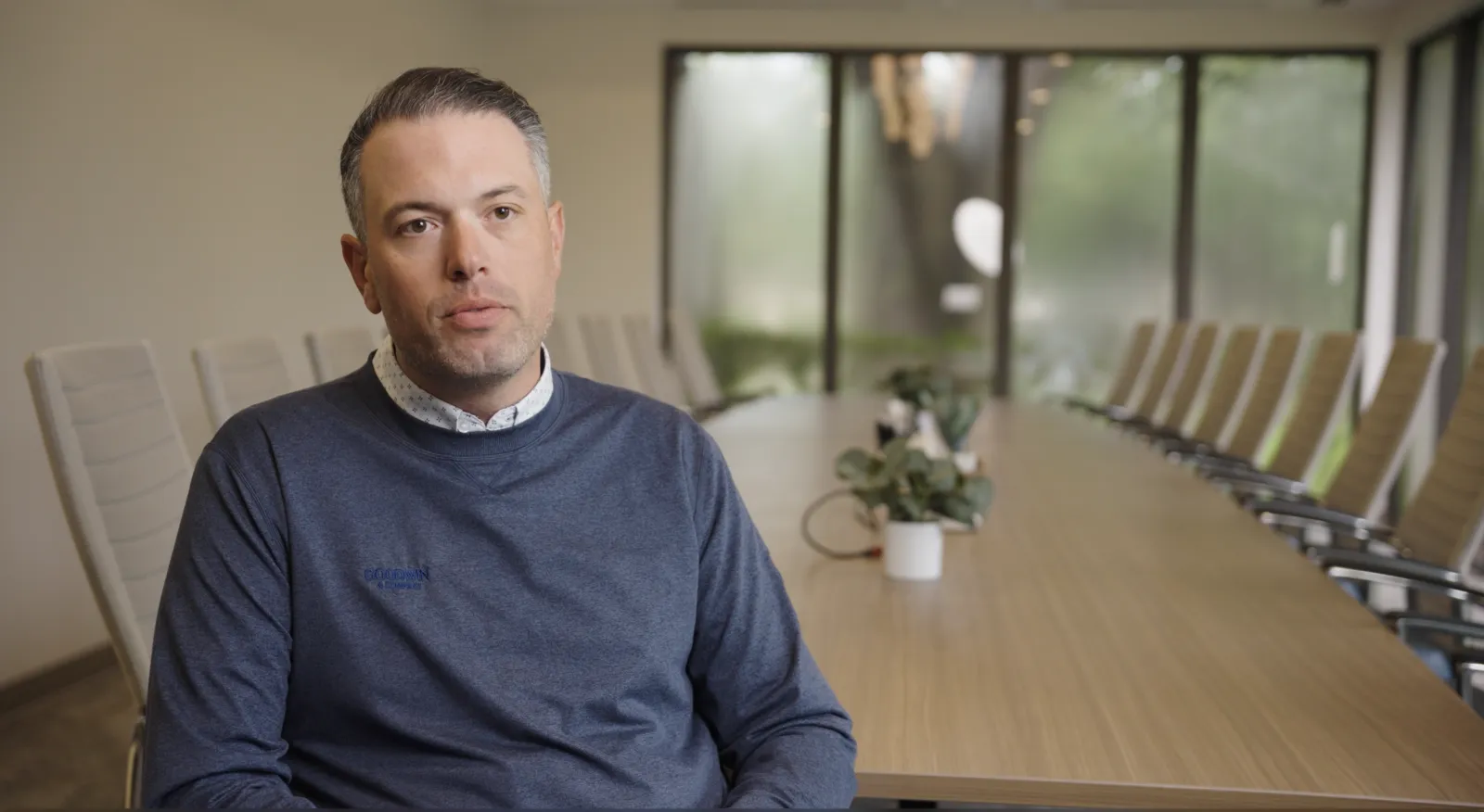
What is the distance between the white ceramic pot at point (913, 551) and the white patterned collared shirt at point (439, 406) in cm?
109

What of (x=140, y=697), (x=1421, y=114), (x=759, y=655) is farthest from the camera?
(x=1421, y=114)

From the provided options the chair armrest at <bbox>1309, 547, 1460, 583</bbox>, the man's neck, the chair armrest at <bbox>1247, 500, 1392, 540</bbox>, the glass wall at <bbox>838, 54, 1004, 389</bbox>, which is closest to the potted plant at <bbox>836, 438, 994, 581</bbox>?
the chair armrest at <bbox>1309, 547, 1460, 583</bbox>

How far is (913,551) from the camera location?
233 cm

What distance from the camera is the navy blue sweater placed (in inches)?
47.5

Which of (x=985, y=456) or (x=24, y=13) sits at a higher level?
(x=24, y=13)

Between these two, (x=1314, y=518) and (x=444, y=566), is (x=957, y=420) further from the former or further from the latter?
(x=444, y=566)

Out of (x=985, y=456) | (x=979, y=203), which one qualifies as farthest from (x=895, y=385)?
(x=979, y=203)

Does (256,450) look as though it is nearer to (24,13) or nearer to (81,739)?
(81,739)

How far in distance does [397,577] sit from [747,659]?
36 cm

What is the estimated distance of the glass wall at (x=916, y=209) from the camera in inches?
353

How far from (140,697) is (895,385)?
252cm

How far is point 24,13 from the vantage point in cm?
407

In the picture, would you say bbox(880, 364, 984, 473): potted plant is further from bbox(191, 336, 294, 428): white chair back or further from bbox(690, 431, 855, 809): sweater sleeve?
bbox(690, 431, 855, 809): sweater sleeve

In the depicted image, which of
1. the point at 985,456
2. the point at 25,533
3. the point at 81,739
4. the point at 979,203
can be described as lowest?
the point at 81,739
